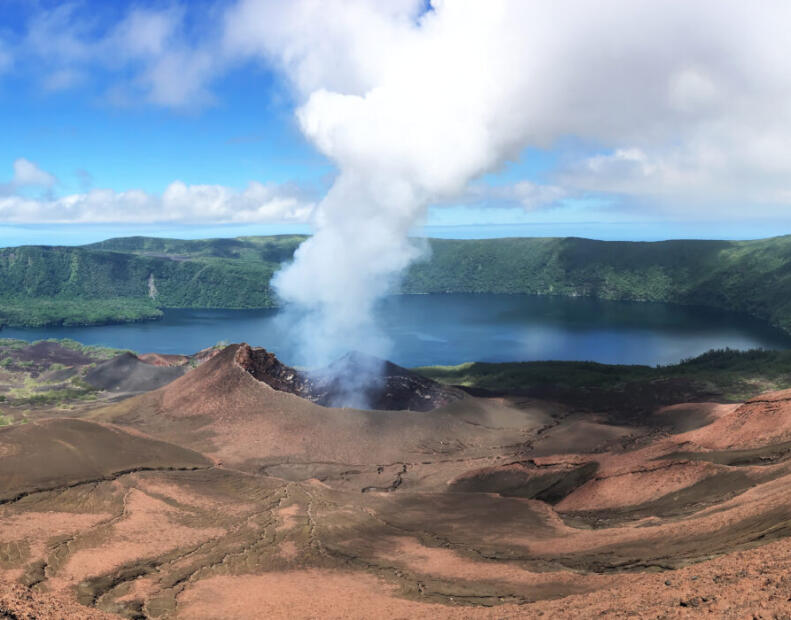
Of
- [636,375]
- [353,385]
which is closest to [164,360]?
[353,385]

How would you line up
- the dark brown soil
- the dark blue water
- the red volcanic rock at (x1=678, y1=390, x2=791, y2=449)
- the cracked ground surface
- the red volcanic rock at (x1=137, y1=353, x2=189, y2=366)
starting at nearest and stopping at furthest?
the cracked ground surface
the red volcanic rock at (x1=678, y1=390, x2=791, y2=449)
the dark brown soil
the red volcanic rock at (x1=137, y1=353, x2=189, y2=366)
the dark blue water

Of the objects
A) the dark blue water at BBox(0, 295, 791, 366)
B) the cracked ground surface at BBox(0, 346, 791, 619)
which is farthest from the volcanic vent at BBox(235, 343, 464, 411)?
the dark blue water at BBox(0, 295, 791, 366)

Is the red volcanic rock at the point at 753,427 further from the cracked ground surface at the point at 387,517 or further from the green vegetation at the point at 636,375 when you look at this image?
the green vegetation at the point at 636,375

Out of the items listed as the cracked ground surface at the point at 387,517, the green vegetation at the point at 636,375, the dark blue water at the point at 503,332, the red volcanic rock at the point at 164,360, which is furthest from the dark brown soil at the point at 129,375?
the green vegetation at the point at 636,375

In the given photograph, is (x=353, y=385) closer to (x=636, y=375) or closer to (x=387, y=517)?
(x=387, y=517)

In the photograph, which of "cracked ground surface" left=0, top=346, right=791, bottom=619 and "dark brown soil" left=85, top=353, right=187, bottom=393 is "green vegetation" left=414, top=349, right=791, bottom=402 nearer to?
"cracked ground surface" left=0, top=346, right=791, bottom=619
